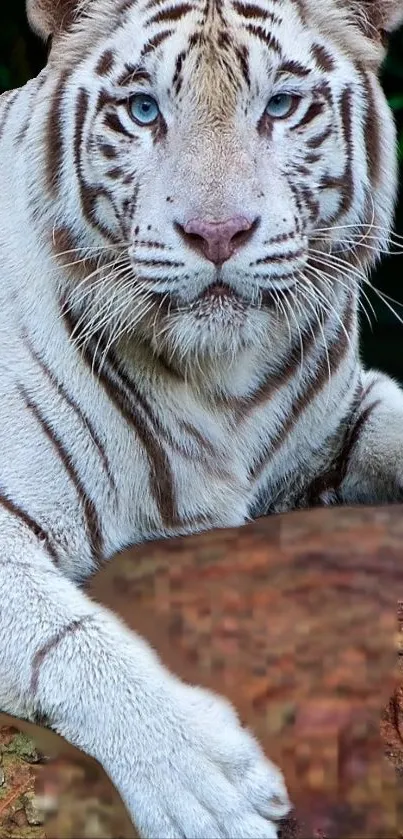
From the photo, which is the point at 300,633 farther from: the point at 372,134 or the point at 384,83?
the point at 384,83

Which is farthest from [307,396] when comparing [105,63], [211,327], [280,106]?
[105,63]

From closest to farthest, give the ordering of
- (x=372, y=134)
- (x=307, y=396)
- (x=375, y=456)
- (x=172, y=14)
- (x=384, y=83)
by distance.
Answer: (x=172, y=14) → (x=372, y=134) → (x=307, y=396) → (x=375, y=456) → (x=384, y=83)

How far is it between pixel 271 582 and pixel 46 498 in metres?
0.38

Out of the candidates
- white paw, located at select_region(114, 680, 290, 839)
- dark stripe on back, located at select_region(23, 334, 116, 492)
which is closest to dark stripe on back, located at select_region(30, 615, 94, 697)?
white paw, located at select_region(114, 680, 290, 839)

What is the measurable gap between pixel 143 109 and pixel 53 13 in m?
0.29

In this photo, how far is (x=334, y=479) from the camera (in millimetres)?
2336

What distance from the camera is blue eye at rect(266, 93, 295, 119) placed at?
72.1 inches

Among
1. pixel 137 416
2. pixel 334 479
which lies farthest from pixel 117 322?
pixel 334 479

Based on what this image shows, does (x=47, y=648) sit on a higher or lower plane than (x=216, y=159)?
lower

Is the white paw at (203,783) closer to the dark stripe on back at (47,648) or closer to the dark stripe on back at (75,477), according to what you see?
the dark stripe on back at (47,648)

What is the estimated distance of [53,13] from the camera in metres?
2.01

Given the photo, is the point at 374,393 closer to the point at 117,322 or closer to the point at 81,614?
the point at 117,322

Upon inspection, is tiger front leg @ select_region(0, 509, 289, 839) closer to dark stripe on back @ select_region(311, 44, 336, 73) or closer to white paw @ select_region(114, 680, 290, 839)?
white paw @ select_region(114, 680, 290, 839)

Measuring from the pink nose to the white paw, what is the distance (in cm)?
61
